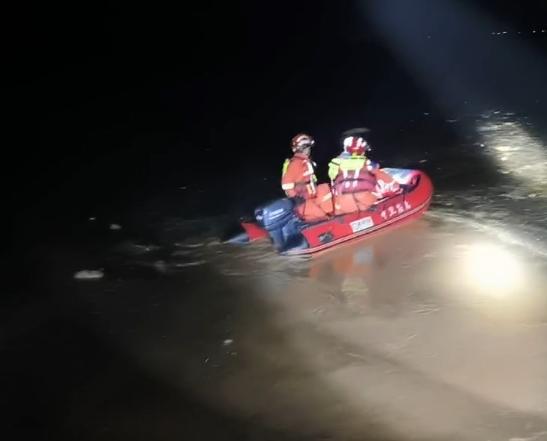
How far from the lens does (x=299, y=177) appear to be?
194 inches

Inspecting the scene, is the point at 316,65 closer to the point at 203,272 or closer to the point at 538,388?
the point at 203,272

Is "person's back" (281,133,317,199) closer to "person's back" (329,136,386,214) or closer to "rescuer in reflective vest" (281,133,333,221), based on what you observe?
"rescuer in reflective vest" (281,133,333,221)

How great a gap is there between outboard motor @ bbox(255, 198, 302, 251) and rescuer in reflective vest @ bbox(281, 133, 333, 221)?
7cm

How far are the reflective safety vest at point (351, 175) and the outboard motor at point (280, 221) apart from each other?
354 mm

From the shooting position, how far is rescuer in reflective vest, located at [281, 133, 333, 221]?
4.91 m

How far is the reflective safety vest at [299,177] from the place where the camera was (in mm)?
4922

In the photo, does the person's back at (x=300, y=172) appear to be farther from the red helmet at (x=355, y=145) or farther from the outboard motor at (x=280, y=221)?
the red helmet at (x=355, y=145)

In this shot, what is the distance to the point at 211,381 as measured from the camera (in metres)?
3.88

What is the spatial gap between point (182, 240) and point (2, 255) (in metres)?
1.40

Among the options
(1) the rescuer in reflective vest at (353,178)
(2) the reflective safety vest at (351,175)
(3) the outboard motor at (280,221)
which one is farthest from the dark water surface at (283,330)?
(2) the reflective safety vest at (351,175)

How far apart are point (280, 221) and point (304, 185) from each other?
0.29 metres

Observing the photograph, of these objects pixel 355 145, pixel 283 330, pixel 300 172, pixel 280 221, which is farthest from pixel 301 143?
pixel 283 330

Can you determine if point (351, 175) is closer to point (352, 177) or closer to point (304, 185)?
point (352, 177)

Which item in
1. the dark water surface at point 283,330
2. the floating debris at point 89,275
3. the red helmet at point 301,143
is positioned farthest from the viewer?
the floating debris at point 89,275
